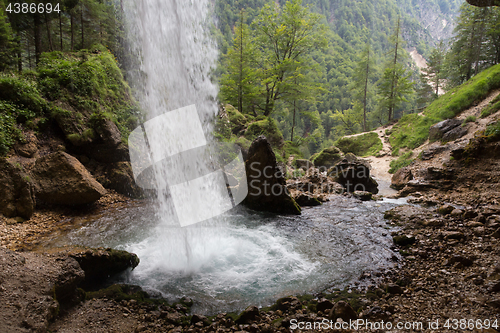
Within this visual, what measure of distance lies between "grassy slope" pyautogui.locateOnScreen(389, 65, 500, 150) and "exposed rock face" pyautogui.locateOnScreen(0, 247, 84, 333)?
Answer: 22753 millimetres

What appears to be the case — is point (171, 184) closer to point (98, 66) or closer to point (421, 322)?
point (421, 322)

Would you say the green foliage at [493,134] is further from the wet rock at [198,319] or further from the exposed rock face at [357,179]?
the wet rock at [198,319]

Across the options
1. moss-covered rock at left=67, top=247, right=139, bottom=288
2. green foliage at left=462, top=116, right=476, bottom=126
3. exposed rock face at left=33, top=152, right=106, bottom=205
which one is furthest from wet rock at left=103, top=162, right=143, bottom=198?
green foliage at left=462, top=116, right=476, bottom=126

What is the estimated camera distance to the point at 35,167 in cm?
693

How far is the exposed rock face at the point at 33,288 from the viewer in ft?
8.39

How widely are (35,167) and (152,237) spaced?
4226mm

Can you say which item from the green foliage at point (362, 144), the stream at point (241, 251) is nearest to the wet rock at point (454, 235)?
the stream at point (241, 251)

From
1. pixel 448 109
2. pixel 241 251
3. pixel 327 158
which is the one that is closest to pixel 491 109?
pixel 448 109

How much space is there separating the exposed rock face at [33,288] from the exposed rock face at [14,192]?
3.69 m

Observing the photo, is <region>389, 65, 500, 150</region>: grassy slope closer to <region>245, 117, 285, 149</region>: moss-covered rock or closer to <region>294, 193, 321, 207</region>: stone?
<region>245, 117, 285, 149</region>: moss-covered rock

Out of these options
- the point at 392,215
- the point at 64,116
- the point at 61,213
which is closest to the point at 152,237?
the point at 61,213

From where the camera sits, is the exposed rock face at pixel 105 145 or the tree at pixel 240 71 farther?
the tree at pixel 240 71

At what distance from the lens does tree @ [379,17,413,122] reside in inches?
1169

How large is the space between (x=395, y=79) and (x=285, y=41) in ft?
58.4
